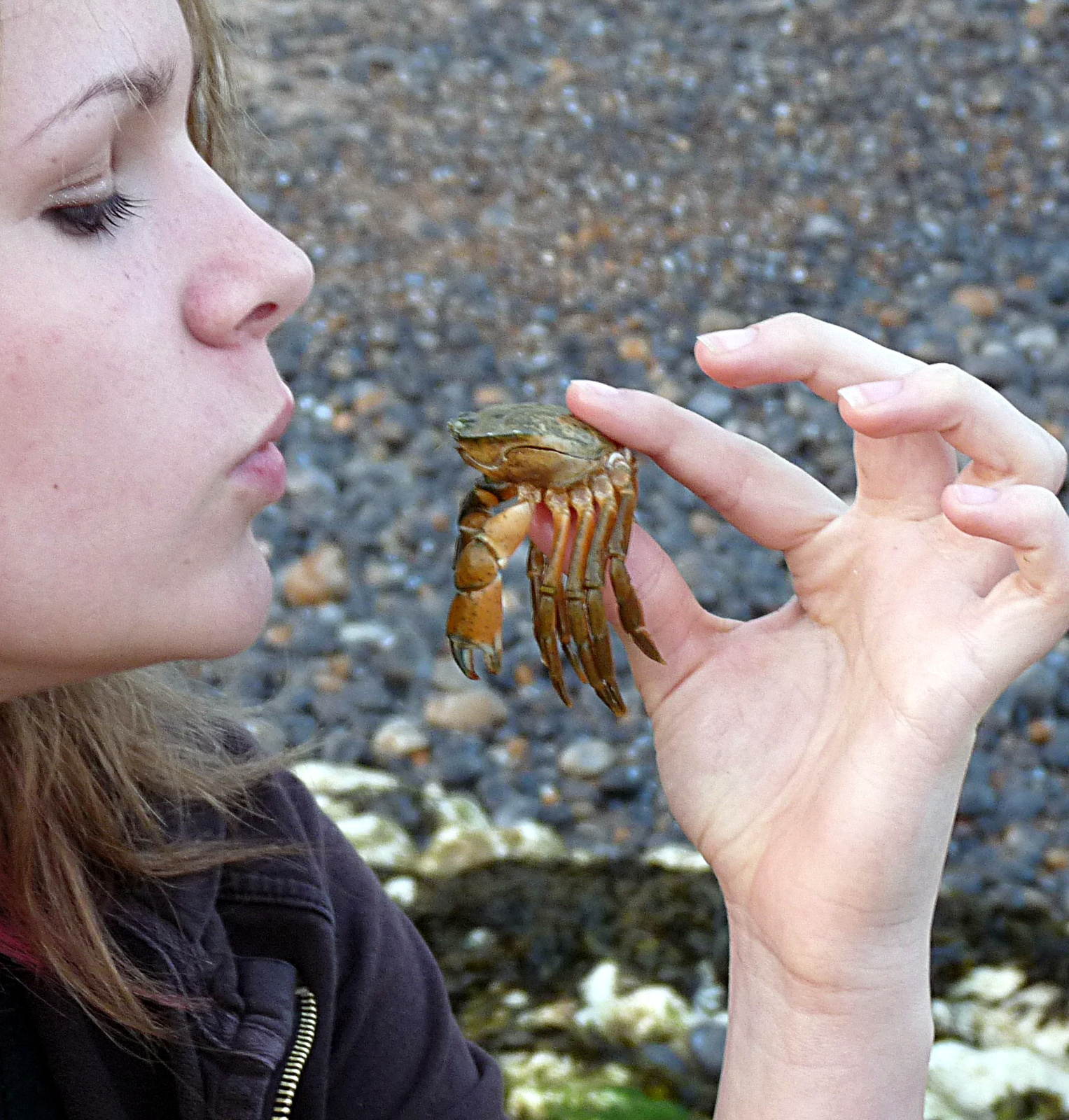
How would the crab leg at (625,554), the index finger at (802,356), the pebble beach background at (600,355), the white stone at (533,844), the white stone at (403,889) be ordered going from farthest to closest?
1. the white stone at (533,844)
2. the white stone at (403,889)
3. the pebble beach background at (600,355)
4. the crab leg at (625,554)
5. the index finger at (802,356)

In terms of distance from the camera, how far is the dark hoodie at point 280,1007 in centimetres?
169

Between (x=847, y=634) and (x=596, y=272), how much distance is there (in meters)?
4.35

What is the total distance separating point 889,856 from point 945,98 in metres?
6.01

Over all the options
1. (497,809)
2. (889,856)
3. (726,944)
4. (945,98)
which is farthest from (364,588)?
(945,98)

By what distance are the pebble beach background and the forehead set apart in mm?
982

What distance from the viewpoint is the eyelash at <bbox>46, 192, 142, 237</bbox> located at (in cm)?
143

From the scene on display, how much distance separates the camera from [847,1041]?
1.72 m

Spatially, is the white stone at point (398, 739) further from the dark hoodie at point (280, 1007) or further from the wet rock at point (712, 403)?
the dark hoodie at point (280, 1007)

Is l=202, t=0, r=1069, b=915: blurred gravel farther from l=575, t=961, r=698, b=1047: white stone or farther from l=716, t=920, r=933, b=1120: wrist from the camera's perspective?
l=716, t=920, r=933, b=1120: wrist

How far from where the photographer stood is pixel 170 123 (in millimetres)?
1535

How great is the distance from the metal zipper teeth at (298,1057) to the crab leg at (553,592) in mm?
524

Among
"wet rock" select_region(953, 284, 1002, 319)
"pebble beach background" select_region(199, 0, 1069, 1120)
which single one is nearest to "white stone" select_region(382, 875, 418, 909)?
"pebble beach background" select_region(199, 0, 1069, 1120)

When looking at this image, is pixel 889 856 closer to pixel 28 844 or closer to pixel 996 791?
pixel 28 844

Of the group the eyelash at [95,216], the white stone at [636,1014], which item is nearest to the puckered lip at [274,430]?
the eyelash at [95,216]
